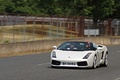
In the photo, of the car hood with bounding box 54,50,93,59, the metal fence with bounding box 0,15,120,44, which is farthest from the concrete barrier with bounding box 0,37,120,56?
the car hood with bounding box 54,50,93,59

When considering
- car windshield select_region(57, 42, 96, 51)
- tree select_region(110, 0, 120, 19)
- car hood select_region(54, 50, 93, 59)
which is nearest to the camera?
car hood select_region(54, 50, 93, 59)

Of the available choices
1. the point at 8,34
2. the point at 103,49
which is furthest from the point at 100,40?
the point at 103,49

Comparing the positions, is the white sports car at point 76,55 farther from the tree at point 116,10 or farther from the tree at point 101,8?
the tree at point 116,10

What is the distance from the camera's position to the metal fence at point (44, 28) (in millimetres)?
37719

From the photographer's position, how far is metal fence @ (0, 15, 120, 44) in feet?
124

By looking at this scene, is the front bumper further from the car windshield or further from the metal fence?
the metal fence

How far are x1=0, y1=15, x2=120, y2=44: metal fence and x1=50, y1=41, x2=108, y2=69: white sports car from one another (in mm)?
15659

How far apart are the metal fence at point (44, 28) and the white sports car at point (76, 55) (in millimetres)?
15659

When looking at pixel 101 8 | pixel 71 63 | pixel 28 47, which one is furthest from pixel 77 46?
pixel 101 8

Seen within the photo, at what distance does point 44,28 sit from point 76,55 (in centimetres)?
2547

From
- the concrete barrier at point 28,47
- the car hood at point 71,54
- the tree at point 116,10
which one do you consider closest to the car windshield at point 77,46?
the car hood at point 71,54

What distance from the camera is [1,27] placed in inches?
1487

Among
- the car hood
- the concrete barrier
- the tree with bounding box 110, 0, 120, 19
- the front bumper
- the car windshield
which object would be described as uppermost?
the tree with bounding box 110, 0, 120, 19

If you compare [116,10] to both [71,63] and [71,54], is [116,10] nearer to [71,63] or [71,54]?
[71,54]
